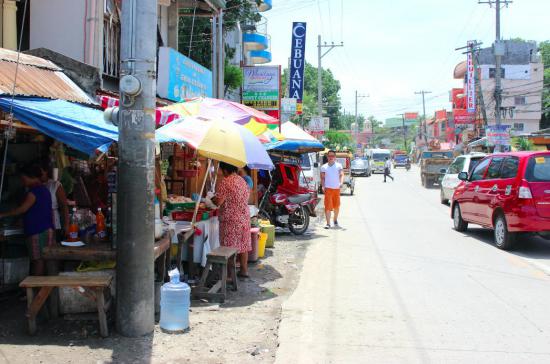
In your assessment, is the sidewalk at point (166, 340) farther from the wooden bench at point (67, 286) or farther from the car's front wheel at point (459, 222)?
the car's front wheel at point (459, 222)

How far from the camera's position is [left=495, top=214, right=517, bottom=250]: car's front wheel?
33.6 ft

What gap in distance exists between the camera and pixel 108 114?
5.39 m

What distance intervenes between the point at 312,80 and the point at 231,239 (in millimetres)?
64765

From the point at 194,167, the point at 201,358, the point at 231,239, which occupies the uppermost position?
the point at 194,167

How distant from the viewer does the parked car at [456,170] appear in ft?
60.5

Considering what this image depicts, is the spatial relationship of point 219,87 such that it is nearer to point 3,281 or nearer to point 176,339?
point 3,281

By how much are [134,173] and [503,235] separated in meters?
7.90

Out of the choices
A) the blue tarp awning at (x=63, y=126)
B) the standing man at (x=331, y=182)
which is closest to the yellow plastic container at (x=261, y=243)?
the blue tarp awning at (x=63, y=126)

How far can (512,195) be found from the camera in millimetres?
9984

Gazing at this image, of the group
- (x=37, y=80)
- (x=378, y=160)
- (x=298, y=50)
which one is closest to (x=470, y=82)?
(x=378, y=160)

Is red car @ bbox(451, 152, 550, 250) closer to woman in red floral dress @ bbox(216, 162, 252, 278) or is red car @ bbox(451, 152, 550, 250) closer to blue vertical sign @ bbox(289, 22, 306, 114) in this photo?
woman in red floral dress @ bbox(216, 162, 252, 278)

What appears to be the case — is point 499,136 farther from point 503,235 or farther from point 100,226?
point 100,226

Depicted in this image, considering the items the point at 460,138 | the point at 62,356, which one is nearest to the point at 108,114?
the point at 62,356

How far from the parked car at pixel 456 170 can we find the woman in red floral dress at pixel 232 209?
12.2 meters
